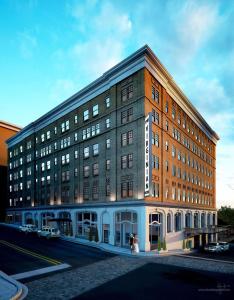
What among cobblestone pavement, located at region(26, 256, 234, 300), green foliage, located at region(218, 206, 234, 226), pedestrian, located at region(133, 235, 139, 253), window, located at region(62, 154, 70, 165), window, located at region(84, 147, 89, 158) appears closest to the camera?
cobblestone pavement, located at region(26, 256, 234, 300)

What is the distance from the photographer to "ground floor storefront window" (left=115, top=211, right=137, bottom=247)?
126 ft

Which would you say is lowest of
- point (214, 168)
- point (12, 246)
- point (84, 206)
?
point (12, 246)

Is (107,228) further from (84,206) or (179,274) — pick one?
(179,274)

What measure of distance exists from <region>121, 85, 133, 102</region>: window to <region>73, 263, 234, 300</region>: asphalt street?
23.9m

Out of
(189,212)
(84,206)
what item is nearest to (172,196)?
(189,212)

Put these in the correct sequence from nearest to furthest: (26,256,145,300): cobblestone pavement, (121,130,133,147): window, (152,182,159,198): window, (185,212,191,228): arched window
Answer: (26,256,145,300): cobblestone pavement
(152,182,159,198): window
(121,130,133,147): window
(185,212,191,228): arched window

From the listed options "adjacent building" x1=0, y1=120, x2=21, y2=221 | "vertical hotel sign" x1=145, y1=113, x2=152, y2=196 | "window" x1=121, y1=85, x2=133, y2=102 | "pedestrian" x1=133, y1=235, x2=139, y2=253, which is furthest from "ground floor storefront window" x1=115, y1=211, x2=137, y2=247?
"adjacent building" x1=0, y1=120, x2=21, y2=221

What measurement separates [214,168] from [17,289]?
69145mm

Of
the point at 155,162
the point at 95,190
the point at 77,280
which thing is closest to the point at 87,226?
the point at 95,190

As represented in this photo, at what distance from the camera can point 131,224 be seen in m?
38.4

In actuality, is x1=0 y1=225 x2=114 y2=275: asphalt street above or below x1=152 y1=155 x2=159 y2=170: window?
below

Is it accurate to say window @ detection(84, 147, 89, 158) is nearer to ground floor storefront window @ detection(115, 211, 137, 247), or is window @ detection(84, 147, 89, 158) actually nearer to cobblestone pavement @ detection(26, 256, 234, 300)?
ground floor storefront window @ detection(115, 211, 137, 247)

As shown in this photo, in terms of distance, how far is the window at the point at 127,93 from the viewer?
4094 centimetres

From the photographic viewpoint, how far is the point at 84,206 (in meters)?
47.4
